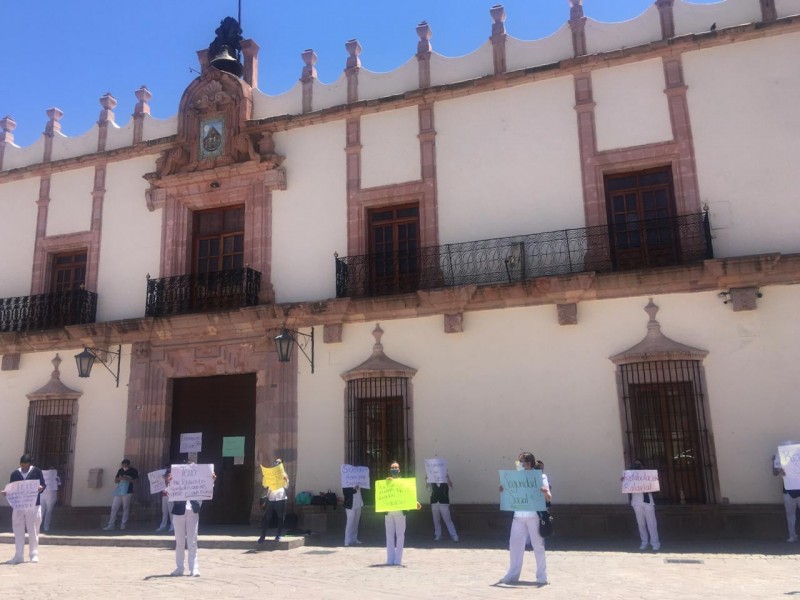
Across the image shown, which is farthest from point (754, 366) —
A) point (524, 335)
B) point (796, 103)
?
point (796, 103)

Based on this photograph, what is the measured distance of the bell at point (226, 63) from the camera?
1694 centimetres

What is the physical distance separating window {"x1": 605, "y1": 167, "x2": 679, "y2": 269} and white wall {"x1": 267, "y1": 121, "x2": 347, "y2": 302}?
518 centimetres

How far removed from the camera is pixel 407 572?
8844 mm

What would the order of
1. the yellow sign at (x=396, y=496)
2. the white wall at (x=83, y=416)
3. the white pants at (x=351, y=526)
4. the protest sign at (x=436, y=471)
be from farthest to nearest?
the white wall at (x=83, y=416) → the protest sign at (x=436, y=471) → the white pants at (x=351, y=526) → the yellow sign at (x=396, y=496)

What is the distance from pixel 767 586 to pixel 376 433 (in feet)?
24.5

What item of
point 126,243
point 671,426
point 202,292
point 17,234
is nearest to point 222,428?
point 202,292

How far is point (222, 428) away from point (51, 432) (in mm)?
4062

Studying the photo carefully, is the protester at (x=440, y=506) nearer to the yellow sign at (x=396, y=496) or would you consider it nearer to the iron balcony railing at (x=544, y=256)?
the yellow sign at (x=396, y=496)

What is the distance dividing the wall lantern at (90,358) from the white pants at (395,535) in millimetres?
8365

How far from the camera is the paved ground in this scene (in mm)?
7355

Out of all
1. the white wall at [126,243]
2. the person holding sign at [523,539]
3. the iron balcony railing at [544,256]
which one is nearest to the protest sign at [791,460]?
the iron balcony railing at [544,256]

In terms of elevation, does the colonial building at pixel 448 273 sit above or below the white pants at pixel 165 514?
above

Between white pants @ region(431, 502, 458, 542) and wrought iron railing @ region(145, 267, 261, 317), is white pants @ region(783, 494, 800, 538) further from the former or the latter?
wrought iron railing @ region(145, 267, 261, 317)

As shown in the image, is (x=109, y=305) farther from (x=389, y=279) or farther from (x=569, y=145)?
(x=569, y=145)
